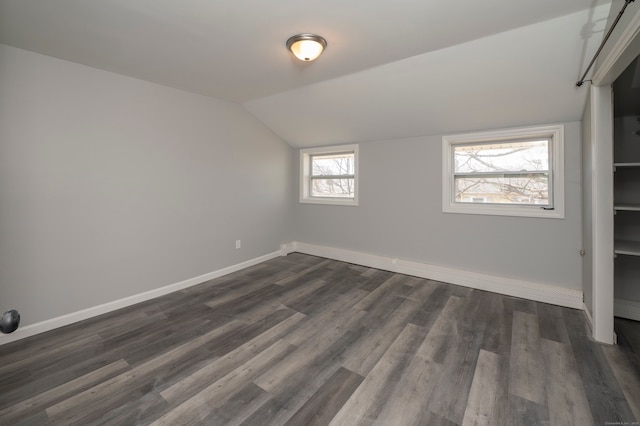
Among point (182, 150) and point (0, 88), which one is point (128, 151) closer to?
point (182, 150)

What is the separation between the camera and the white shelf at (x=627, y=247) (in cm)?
225

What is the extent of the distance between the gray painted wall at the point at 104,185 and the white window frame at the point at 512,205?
303cm

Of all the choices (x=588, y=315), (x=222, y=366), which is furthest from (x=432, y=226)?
(x=222, y=366)

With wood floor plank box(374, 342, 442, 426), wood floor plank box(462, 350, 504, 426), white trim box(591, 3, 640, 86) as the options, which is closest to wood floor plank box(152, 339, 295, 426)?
wood floor plank box(374, 342, 442, 426)

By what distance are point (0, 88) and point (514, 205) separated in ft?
17.3

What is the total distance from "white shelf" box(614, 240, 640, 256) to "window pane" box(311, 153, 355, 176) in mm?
3341

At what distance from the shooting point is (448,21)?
2.06 meters

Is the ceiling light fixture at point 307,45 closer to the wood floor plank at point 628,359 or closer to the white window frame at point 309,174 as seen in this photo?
the white window frame at point 309,174

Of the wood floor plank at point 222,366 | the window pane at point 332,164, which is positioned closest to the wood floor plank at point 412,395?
the wood floor plank at point 222,366

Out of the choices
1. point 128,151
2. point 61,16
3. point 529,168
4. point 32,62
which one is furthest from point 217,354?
point 529,168

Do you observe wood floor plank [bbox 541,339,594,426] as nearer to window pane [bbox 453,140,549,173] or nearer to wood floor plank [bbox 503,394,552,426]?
wood floor plank [bbox 503,394,552,426]

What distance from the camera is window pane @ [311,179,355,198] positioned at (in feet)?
16.1

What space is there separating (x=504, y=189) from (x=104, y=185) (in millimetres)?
4646

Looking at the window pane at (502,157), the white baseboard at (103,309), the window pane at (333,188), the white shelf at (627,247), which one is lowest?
the white baseboard at (103,309)
